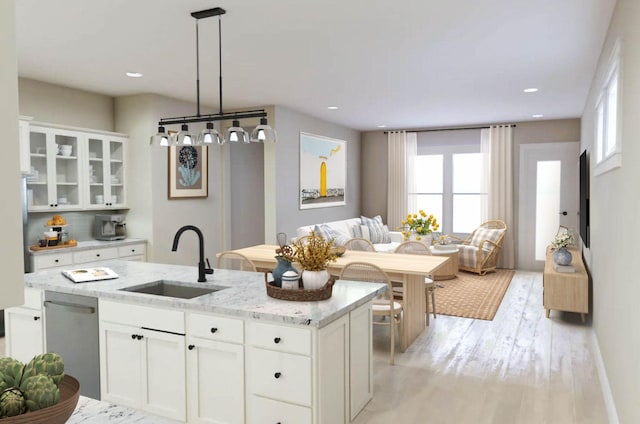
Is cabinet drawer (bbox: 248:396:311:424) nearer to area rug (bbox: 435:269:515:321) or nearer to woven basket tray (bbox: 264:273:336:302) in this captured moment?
woven basket tray (bbox: 264:273:336:302)

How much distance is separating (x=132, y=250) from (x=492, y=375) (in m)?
4.15

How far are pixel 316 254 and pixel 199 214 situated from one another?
4246 mm

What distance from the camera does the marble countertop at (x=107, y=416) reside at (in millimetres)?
1281

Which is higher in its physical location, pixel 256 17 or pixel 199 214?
pixel 256 17

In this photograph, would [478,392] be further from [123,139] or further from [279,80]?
[123,139]

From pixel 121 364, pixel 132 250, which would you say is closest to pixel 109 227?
pixel 132 250

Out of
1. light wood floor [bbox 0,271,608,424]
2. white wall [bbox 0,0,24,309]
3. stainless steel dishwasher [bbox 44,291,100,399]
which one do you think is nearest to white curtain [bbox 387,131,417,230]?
light wood floor [bbox 0,271,608,424]

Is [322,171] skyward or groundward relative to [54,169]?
skyward

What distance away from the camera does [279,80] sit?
5.23 m

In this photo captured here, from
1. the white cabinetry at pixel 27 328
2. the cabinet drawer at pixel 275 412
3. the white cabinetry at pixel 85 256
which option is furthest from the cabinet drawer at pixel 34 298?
the white cabinetry at pixel 85 256

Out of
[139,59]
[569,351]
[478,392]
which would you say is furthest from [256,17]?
[569,351]

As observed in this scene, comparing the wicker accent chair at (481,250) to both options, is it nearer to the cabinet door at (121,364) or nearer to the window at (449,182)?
the window at (449,182)

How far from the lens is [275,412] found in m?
2.47

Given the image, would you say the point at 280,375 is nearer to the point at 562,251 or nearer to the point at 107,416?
the point at 107,416
